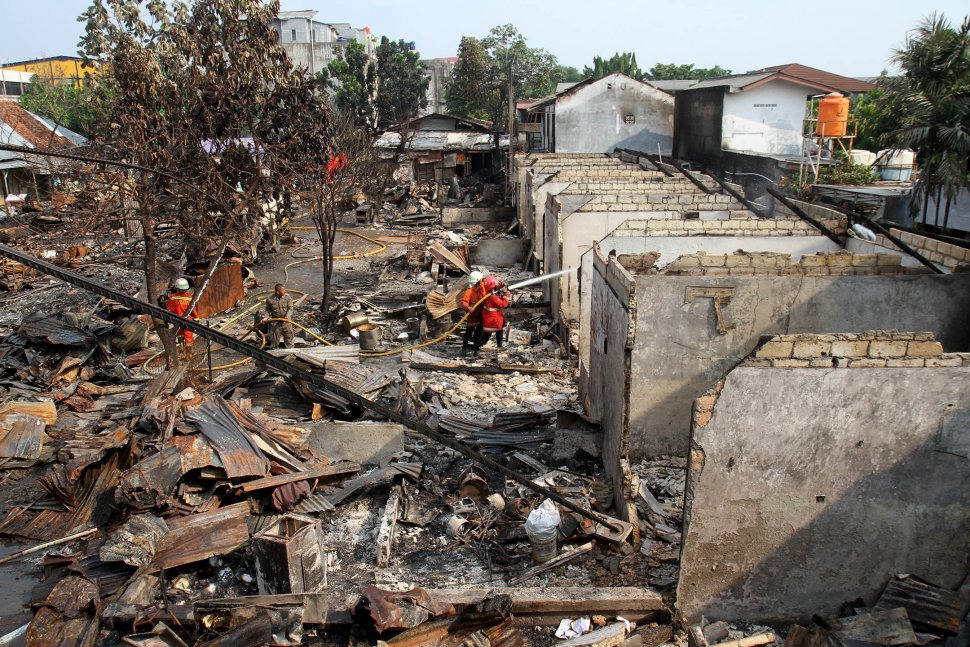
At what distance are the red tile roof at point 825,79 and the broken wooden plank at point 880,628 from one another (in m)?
26.3

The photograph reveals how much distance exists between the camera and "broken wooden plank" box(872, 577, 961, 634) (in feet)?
17.5

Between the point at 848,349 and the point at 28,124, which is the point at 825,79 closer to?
the point at 848,349

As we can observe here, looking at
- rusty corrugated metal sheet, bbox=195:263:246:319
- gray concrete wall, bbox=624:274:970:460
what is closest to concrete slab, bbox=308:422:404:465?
gray concrete wall, bbox=624:274:970:460

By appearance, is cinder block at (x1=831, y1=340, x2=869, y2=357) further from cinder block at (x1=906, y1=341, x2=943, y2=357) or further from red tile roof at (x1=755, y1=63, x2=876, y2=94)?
red tile roof at (x1=755, y1=63, x2=876, y2=94)

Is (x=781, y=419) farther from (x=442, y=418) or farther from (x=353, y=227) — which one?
(x=353, y=227)

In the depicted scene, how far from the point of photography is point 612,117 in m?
32.4

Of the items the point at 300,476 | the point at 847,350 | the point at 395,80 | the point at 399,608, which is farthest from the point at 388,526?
the point at 395,80

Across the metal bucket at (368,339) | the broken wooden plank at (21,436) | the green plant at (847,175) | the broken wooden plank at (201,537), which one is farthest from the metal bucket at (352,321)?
the green plant at (847,175)

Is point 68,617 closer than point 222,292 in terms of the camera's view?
Yes

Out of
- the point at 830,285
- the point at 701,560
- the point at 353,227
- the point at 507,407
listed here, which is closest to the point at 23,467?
the point at 507,407

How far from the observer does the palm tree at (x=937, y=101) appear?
14336mm

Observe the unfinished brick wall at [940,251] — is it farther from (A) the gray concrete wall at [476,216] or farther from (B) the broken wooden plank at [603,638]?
(A) the gray concrete wall at [476,216]

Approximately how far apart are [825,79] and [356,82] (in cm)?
2580

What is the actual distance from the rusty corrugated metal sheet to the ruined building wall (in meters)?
11.9
